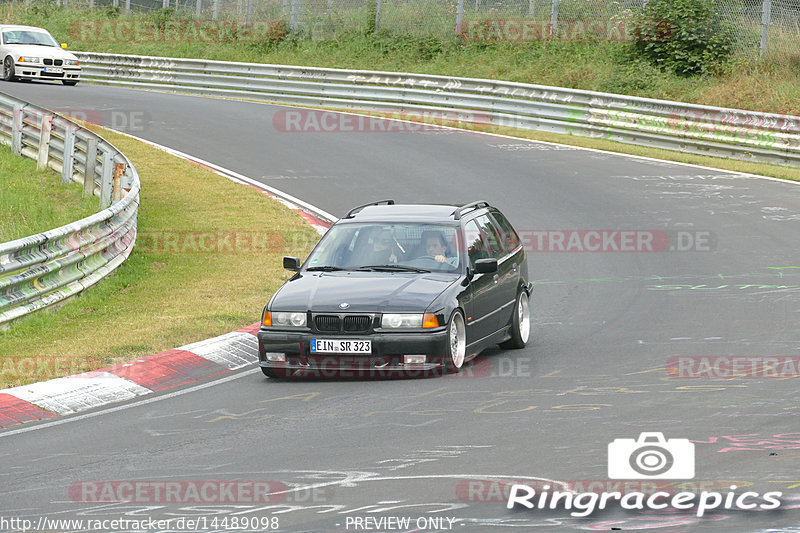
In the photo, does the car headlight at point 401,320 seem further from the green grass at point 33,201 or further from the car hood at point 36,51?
the car hood at point 36,51

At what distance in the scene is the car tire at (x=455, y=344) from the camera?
34.3ft

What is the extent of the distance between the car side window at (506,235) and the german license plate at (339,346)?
2.82m

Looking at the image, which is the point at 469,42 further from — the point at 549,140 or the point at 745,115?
the point at 745,115

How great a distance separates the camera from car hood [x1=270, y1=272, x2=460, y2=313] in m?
10.5

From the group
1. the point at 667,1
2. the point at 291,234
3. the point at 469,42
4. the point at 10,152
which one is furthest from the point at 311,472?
the point at 469,42

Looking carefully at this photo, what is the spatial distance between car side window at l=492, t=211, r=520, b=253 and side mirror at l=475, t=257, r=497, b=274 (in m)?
1.31

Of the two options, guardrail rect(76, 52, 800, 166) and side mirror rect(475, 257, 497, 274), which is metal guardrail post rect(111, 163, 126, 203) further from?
guardrail rect(76, 52, 800, 166)

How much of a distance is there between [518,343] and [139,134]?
18.7m

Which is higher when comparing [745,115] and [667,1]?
[667,1]

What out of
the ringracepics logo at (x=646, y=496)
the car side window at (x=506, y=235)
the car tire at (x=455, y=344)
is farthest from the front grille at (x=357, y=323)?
the ringracepics logo at (x=646, y=496)

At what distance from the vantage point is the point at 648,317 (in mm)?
13188

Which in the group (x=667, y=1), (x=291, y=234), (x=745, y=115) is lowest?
(x=291, y=234)

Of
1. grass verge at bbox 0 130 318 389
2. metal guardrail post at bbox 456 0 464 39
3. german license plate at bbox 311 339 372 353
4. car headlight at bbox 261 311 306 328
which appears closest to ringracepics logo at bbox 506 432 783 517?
german license plate at bbox 311 339 372 353

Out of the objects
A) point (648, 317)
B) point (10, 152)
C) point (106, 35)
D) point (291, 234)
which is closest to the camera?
point (648, 317)
